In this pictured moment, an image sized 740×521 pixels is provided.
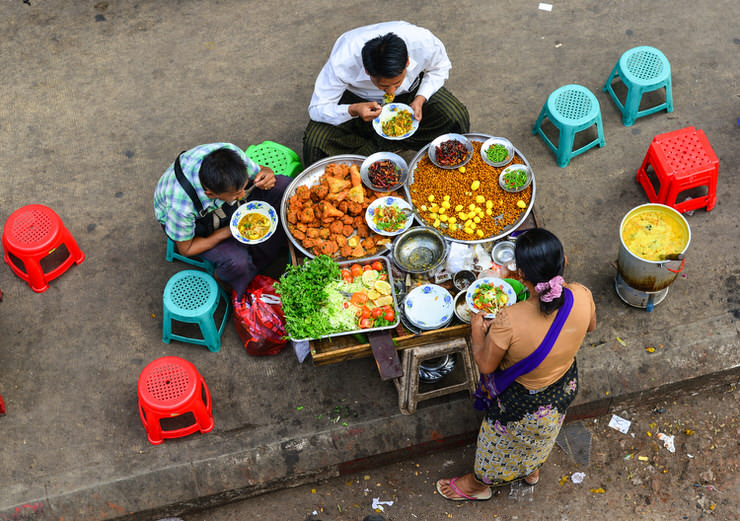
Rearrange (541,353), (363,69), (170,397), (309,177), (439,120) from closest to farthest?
(541,353)
(170,397)
(309,177)
(363,69)
(439,120)

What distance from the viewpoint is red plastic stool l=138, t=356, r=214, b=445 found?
4.11 metres

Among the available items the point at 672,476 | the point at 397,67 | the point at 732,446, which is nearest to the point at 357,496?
the point at 672,476

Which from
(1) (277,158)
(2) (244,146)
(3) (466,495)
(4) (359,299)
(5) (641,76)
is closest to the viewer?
(4) (359,299)

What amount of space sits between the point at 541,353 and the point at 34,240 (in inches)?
142

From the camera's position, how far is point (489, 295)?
153 inches

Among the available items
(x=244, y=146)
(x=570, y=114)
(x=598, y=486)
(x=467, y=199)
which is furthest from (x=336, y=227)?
(x=598, y=486)

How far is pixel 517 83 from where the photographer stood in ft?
19.4

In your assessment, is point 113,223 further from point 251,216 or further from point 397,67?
point 397,67

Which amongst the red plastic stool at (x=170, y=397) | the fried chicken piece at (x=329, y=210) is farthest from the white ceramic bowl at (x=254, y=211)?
the red plastic stool at (x=170, y=397)

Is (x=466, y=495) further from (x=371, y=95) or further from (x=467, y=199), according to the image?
(x=371, y=95)

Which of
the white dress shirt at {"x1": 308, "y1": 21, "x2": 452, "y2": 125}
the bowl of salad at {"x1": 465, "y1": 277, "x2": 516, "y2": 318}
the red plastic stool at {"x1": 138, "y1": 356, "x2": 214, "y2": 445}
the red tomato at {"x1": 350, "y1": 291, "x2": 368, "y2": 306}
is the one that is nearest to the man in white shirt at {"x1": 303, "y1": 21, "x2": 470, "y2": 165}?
the white dress shirt at {"x1": 308, "y1": 21, "x2": 452, "y2": 125}

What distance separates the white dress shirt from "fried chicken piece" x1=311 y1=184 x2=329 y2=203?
71 centimetres

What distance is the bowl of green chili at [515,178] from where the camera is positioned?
Result: 4.38 m

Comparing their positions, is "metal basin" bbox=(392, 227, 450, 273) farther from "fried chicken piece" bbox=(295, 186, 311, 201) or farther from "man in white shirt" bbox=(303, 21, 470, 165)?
"man in white shirt" bbox=(303, 21, 470, 165)
